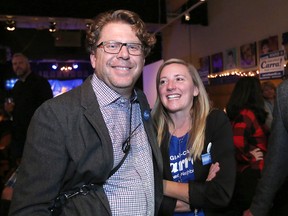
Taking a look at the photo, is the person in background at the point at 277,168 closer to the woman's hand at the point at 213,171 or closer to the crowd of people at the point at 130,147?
the crowd of people at the point at 130,147

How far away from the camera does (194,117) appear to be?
2.06 m

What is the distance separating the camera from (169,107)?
205 centimetres

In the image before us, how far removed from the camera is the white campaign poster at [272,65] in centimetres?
561

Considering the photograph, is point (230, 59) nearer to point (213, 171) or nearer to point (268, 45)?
point (268, 45)

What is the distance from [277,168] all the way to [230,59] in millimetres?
5878

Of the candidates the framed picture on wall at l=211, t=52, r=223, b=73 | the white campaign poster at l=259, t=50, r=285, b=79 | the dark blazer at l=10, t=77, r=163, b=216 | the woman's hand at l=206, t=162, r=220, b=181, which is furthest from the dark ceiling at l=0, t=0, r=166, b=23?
the dark blazer at l=10, t=77, r=163, b=216

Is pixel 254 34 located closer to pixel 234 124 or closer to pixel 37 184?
pixel 234 124

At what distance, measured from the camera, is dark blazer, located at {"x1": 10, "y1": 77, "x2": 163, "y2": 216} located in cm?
114

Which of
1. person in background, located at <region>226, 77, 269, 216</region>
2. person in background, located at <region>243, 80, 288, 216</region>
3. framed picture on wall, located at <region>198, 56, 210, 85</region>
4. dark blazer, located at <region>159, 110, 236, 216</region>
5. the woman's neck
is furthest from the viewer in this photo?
framed picture on wall, located at <region>198, 56, 210, 85</region>

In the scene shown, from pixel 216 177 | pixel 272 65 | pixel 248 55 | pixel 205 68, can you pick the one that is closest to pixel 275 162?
pixel 216 177

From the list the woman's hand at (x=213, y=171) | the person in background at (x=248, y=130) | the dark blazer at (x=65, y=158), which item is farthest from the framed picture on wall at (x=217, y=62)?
the dark blazer at (x=65, y=158)

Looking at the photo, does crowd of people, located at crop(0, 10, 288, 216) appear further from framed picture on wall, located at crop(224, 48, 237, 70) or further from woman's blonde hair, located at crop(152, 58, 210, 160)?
framed picture on wall, located at crop(224, 48, 237, 70)

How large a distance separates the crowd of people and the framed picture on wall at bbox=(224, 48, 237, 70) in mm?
5080

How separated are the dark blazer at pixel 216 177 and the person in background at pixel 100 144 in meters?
0.37
